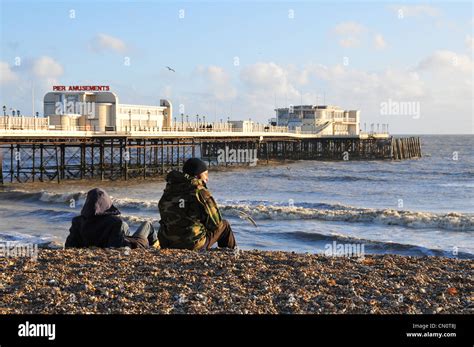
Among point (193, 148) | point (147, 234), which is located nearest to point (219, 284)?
point (147, 234)

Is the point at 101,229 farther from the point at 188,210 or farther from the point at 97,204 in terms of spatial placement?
the point at 188,210

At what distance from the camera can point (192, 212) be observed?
8.23 metres

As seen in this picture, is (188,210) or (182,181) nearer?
(182,181)

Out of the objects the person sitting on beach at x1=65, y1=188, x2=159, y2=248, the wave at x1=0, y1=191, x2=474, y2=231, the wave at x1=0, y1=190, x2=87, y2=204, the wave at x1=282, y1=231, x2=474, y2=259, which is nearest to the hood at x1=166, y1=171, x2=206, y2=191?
the person sitting on beach at x1=65, y1=188, x2=159, y2=248

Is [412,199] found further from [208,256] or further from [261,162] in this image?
[261,162]

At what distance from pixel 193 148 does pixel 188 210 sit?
37825 millimetres

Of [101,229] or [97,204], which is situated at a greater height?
[97,204]

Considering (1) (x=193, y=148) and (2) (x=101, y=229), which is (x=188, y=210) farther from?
(1) (x=193, y=148)

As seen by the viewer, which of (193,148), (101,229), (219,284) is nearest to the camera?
(219,284)
